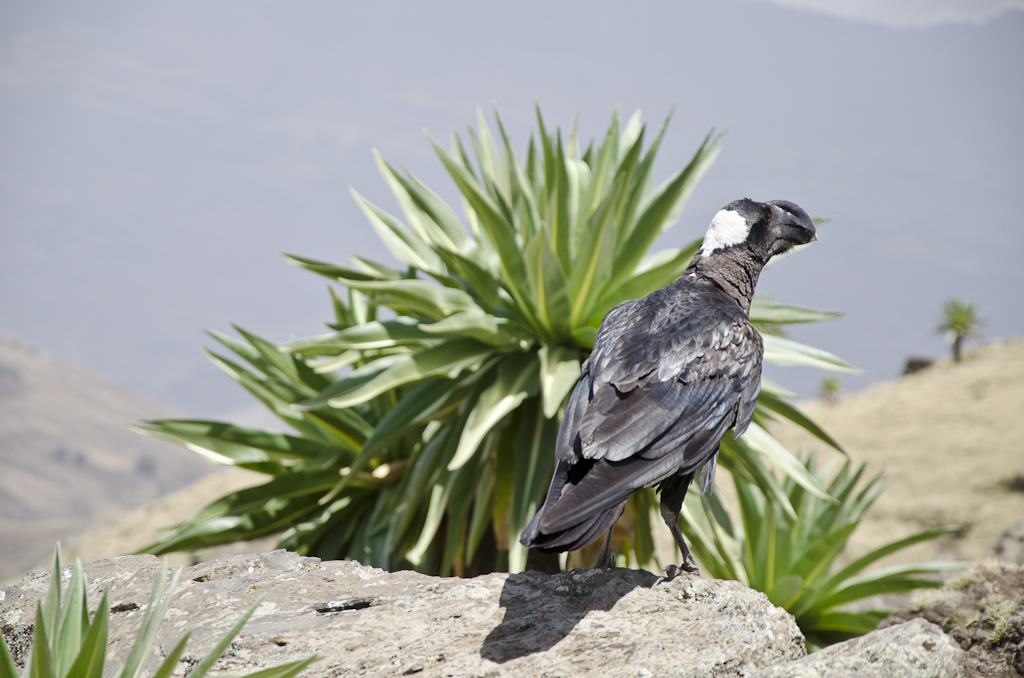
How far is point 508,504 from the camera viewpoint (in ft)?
14.0

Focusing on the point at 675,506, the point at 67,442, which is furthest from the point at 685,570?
the point at 67,442

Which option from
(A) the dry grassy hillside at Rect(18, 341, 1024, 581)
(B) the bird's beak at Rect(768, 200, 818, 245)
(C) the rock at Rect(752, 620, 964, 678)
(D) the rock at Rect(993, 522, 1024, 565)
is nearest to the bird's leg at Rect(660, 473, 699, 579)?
(C) the rock at Rect(752, 620, 964, 678)

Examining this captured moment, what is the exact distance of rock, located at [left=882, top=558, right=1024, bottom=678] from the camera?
8.99 ft

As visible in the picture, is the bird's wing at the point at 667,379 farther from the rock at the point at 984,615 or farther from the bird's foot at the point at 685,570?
the rock at the point at 984,615

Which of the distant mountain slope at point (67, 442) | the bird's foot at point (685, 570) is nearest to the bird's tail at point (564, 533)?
the bird's foot at point (685, 570)

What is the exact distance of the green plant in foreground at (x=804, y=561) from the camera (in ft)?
15.1

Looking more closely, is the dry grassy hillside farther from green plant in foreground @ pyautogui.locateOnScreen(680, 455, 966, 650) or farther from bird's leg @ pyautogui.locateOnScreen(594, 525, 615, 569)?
bird's leg @ pyautogui.locateOnScreen(594, 525, 615, 569)

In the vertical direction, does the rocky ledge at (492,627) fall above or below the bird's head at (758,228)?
below

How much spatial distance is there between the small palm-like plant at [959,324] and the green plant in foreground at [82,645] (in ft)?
65.7

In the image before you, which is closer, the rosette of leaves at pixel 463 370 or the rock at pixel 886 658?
the rock at pixel 886 658

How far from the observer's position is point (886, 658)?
6.31ft

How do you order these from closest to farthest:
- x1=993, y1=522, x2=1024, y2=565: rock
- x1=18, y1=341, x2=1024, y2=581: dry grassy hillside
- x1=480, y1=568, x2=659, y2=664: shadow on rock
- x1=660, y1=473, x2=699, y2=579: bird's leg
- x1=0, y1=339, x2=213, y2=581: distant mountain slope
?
1. x1=480, y1=568, x2=659, y2=664: shadow on rock
2. x1=660, y1=473, x2=699, y2=579: bird's leg
3. x1=993, y1=522, x2=1024, y2=565: rock
4. x1=18, y1=341, x2=1024, y2=581: dry grassy hillside
5. x1=0, y1=339, x2=213, y2=581: distant mountain slope

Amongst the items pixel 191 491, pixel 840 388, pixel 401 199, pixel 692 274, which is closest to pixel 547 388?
pixel 692 274

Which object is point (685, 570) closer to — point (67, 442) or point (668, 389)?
point (668, 389)
